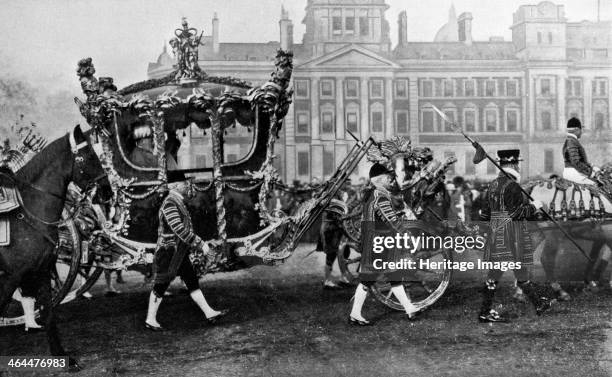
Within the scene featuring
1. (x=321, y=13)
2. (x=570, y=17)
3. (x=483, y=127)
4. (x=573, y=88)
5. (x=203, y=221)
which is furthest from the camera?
(x=483, y=127)

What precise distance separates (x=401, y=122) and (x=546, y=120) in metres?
2.73

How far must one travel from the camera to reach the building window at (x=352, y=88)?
1174cm

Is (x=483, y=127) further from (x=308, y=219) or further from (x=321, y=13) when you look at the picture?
(x=308, y=219)

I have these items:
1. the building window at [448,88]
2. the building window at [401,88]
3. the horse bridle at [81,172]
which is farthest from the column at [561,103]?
the horse bridle at [81,172]

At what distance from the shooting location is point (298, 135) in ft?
38.5

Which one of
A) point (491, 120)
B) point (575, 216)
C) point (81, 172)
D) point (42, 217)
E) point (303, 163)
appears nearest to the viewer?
point (42, 217)

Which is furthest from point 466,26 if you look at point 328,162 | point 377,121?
point 377,121

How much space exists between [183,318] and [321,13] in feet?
17.7

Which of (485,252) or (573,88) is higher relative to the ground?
(573,88)

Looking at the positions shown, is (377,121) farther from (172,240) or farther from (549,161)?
(172,240)

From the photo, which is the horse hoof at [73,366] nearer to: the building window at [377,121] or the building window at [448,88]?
the building window at [377,121]

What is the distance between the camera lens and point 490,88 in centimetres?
1184

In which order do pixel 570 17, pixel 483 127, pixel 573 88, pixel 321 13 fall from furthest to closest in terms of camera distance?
pixel 483 127 < pixel 573 88 < pixel 321 13 < pixel 570 17

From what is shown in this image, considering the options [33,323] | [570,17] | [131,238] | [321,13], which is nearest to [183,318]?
[131,238]
